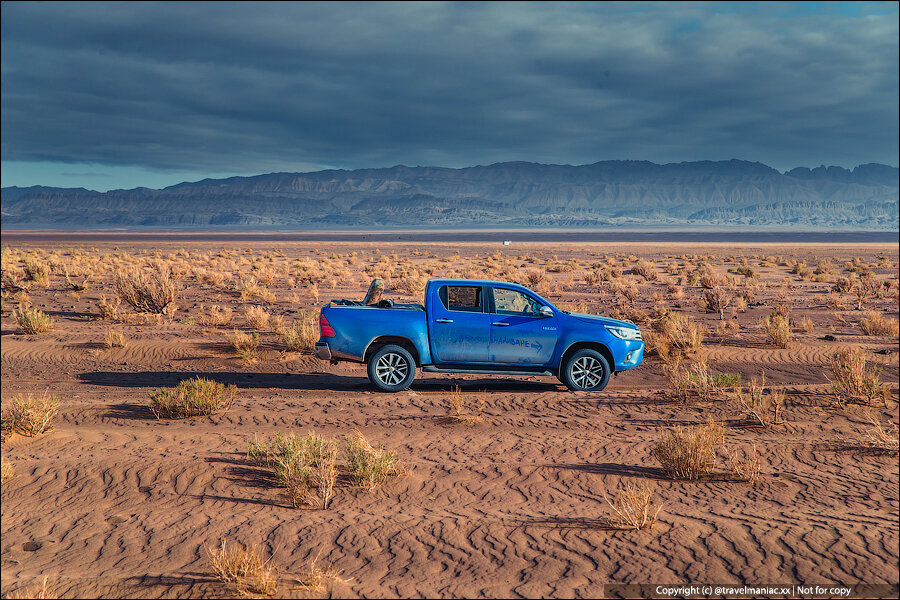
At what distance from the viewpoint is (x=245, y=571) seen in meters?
5.05

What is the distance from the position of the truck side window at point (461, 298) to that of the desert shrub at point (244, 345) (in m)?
5.29

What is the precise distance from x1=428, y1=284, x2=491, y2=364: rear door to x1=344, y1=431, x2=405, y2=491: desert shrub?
3.45m

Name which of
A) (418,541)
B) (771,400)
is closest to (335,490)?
(418,541)

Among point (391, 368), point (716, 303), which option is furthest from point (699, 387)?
point (716, 303)

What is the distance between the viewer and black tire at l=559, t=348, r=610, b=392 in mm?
11000

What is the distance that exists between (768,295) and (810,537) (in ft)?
74.9

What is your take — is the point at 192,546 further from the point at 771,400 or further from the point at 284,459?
the point at 771,400

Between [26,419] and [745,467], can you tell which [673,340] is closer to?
[745,467]

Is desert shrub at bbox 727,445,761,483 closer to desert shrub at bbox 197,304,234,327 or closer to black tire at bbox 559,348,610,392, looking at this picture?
black tire at bbox 559,348,610,392

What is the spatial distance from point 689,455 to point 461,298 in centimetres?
488

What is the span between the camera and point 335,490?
7.12 meters

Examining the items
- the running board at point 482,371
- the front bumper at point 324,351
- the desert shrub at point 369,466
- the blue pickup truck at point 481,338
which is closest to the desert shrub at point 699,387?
the blue pickup truck at point 481,338

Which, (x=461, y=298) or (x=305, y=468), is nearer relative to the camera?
(x=305, y=468)

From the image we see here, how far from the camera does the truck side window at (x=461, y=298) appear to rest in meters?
11.1
